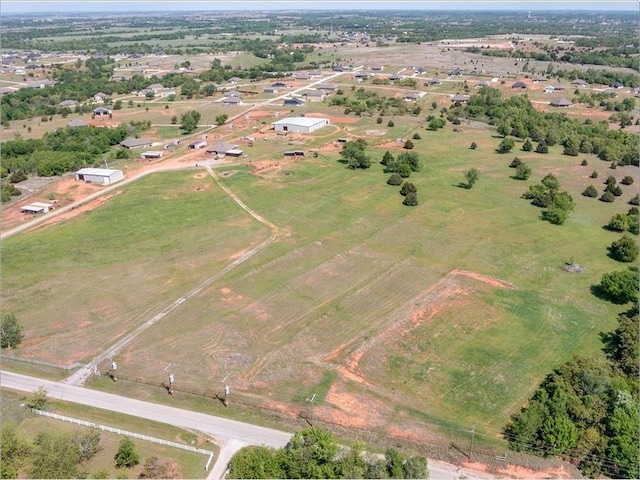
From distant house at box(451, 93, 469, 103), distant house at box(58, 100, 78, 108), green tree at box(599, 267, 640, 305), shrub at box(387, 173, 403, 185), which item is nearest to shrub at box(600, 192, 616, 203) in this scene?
green tree at box(599, 267, 640, 305)

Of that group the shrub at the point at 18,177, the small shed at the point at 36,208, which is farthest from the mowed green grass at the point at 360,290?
the shrub at the point at 18,177

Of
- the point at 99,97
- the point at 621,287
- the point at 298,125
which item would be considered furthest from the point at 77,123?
the point at 621,287

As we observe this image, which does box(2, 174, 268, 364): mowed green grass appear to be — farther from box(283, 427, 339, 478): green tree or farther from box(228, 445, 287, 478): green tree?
box(283, 427, 339, 478): green tree

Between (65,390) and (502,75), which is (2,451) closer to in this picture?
(65,390)

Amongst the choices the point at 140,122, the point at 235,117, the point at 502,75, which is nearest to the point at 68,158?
the point at 140,122

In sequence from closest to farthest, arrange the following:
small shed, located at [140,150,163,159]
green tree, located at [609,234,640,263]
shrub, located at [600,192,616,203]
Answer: green tree, located at [609,234,640,263] < shrub, located at [600,192,616,203] < small shed, located at [140,150,163,159]

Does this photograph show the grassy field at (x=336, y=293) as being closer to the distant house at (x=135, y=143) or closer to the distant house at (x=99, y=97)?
the distant house at (x=135, y=143)
